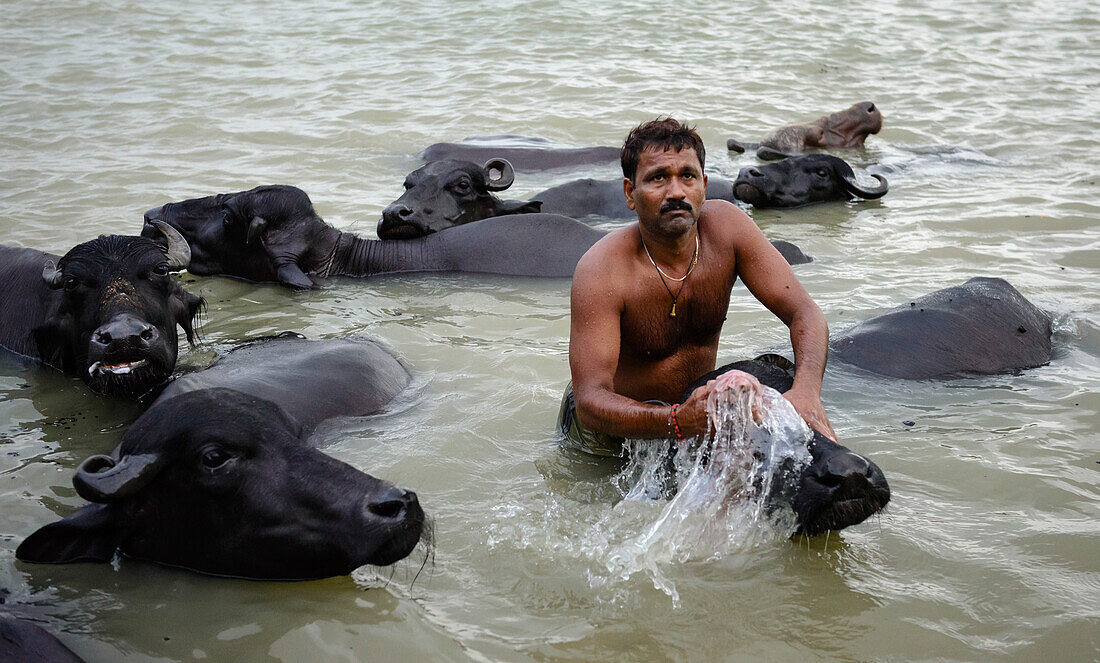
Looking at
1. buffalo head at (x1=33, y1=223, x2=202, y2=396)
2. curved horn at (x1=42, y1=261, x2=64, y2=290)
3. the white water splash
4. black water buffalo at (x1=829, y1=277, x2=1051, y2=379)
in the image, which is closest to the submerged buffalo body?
buffalo head at (x1=33, y1=223, x2=202, y2=396)

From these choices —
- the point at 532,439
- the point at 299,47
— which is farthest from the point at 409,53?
the point at 532,439

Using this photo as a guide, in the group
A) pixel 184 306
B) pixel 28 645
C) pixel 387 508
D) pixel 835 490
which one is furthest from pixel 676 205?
pixel 184 306

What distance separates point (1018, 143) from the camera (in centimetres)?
1030

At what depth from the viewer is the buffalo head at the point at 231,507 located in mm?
3139

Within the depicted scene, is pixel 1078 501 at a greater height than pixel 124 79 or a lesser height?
lesser

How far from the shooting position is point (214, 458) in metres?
3.18

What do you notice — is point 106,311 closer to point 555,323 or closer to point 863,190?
point 555,323

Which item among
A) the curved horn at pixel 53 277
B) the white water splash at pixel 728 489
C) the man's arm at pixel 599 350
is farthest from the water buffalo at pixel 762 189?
the white water splash at pixel 728 489

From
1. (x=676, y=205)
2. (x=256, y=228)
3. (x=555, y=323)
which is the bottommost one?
(x=555, y=323)

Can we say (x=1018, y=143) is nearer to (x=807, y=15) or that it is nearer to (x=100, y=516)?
(x=807, y=15)

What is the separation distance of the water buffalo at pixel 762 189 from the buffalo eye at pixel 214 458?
5.04 meters

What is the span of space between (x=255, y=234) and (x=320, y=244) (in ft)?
1.52

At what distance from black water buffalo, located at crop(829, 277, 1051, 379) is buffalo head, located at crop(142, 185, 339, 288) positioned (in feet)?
11.8

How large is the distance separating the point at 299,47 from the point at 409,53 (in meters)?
1.62
